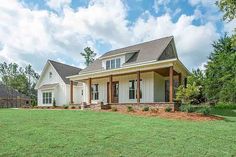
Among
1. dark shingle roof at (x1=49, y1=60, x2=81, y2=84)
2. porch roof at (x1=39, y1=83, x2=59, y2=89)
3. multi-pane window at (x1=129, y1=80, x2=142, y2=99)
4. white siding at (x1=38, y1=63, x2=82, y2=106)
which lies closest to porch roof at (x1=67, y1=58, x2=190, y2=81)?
multi-pane window at (x1=129, y1=80, x2=142, y2=99)

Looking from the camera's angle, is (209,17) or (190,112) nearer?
(190,112)

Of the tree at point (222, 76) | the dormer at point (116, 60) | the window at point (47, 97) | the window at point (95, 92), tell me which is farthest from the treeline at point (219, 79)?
the window at point (47, 97)

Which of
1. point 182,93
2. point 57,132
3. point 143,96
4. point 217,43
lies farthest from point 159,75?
point 217,43

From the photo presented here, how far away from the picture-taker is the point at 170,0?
14742 mm

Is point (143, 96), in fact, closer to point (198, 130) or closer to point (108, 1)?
point (108, 1)

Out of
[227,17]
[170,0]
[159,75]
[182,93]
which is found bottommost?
[182,93]

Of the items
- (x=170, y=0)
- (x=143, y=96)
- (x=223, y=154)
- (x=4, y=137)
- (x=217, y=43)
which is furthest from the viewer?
(x=217, y=43)

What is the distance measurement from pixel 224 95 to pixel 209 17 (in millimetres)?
20555

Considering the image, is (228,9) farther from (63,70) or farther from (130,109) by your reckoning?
(63,70)

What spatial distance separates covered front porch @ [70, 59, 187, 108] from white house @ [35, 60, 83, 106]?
6.54 meters

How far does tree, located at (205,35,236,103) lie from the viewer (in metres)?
34.5

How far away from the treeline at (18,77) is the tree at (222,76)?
38438mm

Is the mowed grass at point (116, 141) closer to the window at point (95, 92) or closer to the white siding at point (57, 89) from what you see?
the window at point (95, 92)

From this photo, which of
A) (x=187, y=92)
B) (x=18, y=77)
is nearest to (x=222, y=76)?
(x=187, y=92)
